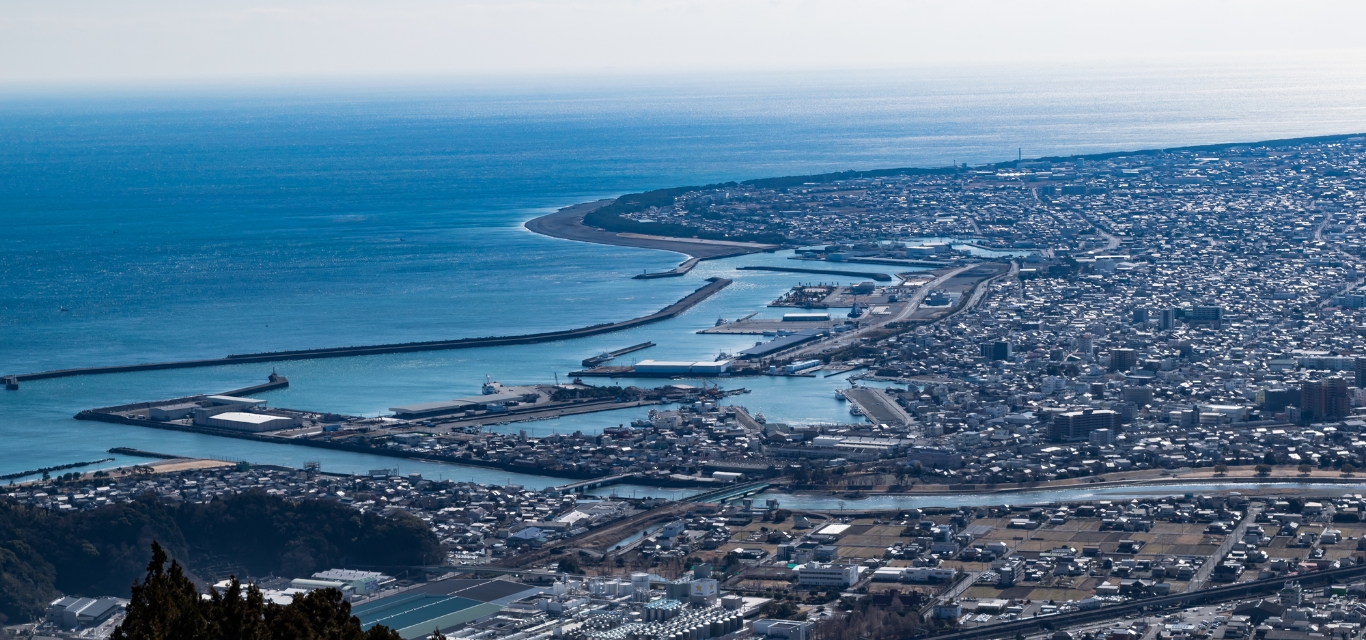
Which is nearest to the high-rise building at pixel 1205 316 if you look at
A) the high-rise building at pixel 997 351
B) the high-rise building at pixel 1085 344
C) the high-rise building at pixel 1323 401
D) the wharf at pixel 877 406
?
the high-rise building at pixel 1085 344

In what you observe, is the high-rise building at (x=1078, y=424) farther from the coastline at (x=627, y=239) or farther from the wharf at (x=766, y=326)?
the coastline at (x=627, y=239)

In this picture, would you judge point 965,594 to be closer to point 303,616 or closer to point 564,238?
point 303,616

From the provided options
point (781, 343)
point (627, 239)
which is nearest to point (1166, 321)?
point (781, 343)

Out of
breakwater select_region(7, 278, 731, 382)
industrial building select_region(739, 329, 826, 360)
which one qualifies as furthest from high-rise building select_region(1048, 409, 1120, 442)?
breakwater select_region(7, 278, 731, 382)

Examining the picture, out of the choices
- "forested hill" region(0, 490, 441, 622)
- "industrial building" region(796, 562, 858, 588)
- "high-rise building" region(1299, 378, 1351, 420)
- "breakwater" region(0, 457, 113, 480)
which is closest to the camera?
"industrial building" region(796, 562, 858, 588)

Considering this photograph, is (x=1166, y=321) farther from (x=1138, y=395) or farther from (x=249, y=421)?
(x=249, y=421)

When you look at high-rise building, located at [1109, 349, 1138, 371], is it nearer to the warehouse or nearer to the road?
the road
